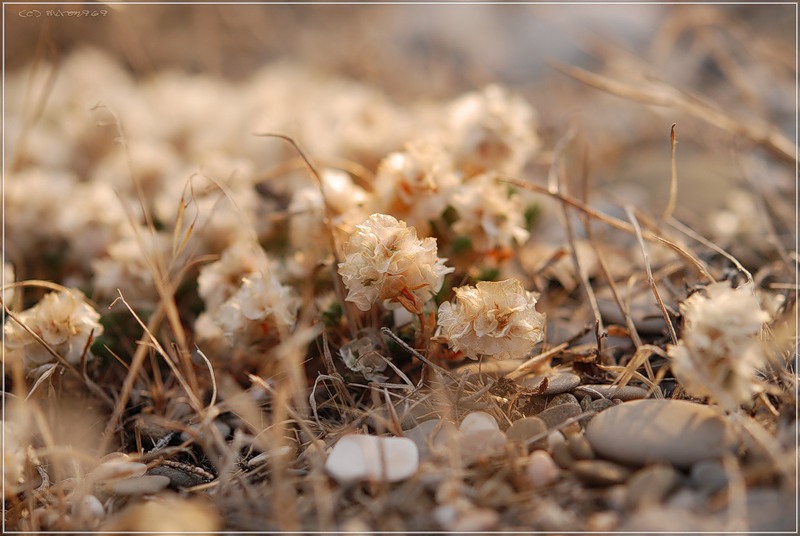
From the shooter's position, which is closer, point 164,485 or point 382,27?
point 164,485

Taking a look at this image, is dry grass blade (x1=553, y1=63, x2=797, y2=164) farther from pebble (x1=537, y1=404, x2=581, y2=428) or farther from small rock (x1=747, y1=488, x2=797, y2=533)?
small rock (x1=747, y1=488, x2=797, y2=533)

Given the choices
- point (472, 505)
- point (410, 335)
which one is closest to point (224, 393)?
point (410, 335)

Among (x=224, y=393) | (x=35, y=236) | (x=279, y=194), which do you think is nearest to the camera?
(x=224, y=393)

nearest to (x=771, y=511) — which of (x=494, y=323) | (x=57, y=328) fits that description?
(x=494, y=323)

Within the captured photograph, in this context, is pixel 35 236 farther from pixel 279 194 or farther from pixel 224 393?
pixel 224 393

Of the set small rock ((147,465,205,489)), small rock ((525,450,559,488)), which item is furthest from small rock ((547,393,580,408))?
small rock ((147,465,205,489))

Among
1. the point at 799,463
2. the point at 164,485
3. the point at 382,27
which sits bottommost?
the point at 164,485

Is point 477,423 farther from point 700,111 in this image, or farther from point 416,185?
point 700,111
